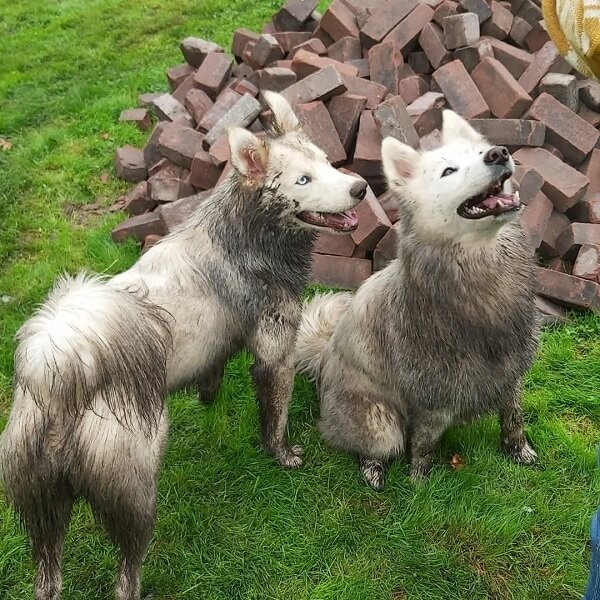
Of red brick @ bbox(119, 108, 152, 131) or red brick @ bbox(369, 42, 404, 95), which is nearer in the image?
red brick @ bbox(369, 42, 404, 95)

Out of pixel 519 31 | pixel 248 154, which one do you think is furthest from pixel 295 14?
pixel 248 154

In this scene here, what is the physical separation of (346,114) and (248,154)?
1.91 meters

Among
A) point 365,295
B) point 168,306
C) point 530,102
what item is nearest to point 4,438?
point 168,306

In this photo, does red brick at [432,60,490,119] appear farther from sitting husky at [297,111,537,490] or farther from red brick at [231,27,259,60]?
red brick at [231,27,259,60]

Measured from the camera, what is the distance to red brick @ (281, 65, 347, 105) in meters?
4.62

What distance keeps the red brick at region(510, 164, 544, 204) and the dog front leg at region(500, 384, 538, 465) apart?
159cm

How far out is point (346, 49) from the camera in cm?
552

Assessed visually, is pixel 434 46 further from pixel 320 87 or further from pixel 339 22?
pixel 320 87

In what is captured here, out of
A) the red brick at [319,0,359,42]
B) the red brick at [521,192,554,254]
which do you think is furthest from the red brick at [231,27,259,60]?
the red brick at [521,192,554,254]

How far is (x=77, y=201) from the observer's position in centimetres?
572

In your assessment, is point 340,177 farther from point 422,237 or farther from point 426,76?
point 426,76

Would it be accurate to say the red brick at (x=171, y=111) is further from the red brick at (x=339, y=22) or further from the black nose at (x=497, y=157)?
the black nose at (x=497, y=157)

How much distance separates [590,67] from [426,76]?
4.10 metres

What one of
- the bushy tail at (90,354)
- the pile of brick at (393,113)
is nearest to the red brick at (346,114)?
the pile of brick at (393,113)
